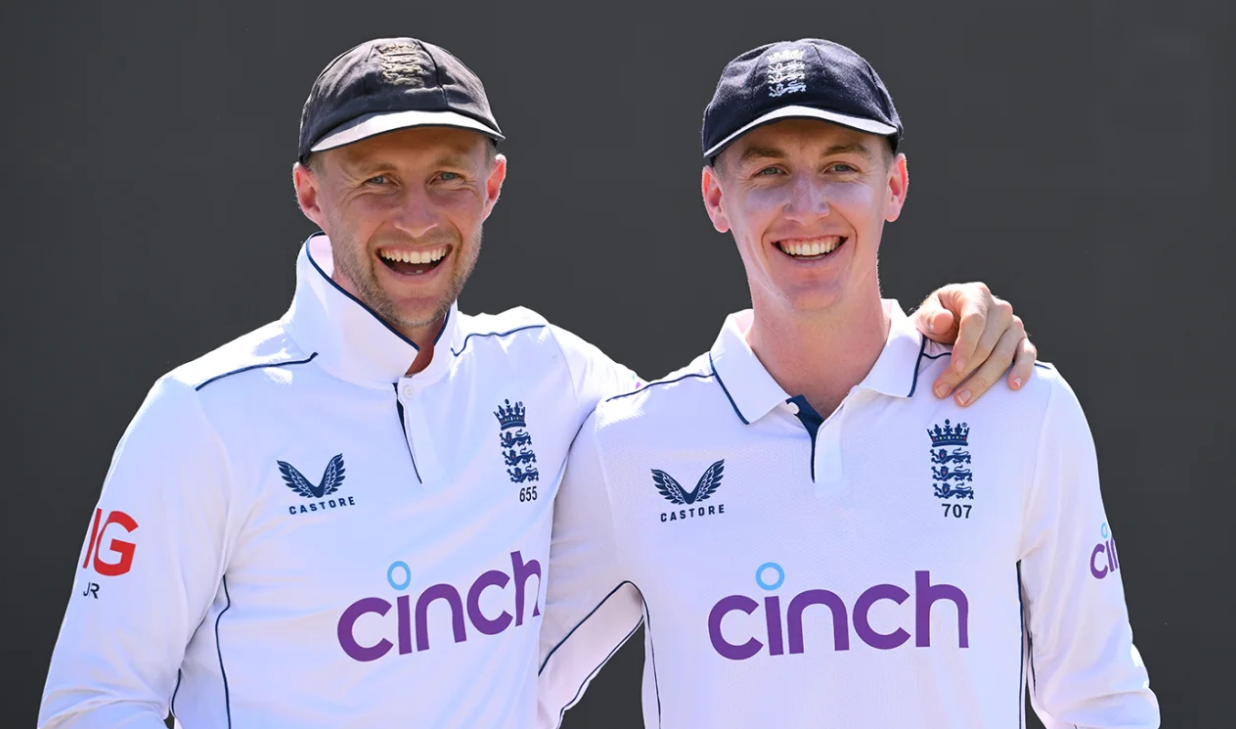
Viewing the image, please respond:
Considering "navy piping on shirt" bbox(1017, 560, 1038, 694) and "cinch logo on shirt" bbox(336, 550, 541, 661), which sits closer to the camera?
"cinch logo on shirt" bbox(336, 550, 541, 661)

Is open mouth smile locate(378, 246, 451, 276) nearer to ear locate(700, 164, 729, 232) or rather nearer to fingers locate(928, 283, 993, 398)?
ear locate(700, 164, 729, 232)

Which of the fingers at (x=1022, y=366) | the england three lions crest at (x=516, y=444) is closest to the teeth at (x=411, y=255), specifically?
the england three lions crest at (x=516, y=444)

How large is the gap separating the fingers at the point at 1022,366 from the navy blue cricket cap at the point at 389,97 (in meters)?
0.80

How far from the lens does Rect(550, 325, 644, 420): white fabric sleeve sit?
7.24 ft

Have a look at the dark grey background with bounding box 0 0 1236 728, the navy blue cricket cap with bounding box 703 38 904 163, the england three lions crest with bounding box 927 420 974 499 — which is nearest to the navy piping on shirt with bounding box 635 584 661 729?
the england three lions crest with bounding box 927 420 974 499

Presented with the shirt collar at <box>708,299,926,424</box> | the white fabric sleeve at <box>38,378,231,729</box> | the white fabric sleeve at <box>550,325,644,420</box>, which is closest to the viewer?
the white fabric sleeve at <box>38,378,231,729</box>

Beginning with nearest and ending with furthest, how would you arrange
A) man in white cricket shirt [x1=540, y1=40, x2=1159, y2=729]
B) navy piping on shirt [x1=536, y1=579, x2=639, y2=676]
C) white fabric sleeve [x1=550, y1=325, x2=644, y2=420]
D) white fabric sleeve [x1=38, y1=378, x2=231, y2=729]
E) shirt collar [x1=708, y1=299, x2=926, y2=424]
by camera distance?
white fabric sleeve [x1=38, y1=378, x2=231, y2=729], man in white cricket shirt [x1=540, y1=40, x2=1159, y2=729], shirt collar [x1=708, y1=299, x2=926, y2=424], navy piping on shirt [x1=536, y1=579, x2=639, y2=676], white fabric sleeve [x1=550, y1=325, x2=644, y2=420]

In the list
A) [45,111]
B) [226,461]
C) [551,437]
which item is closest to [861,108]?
[551,437]

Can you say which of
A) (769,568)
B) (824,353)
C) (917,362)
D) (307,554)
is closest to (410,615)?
(307,554)

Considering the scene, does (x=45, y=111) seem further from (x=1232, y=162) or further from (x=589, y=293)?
(x=1232, y=162)

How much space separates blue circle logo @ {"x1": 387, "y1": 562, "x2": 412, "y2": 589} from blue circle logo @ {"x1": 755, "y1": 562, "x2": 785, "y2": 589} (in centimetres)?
47

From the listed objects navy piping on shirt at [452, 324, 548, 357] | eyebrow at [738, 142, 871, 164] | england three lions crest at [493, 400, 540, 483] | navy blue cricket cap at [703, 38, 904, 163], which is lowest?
england three lions crest at [493, 400, 540, 483]

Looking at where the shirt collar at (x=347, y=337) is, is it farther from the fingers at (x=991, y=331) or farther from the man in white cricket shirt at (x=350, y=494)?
the fingers at (x=991, y=331)

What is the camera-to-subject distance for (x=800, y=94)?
1.93 metres
